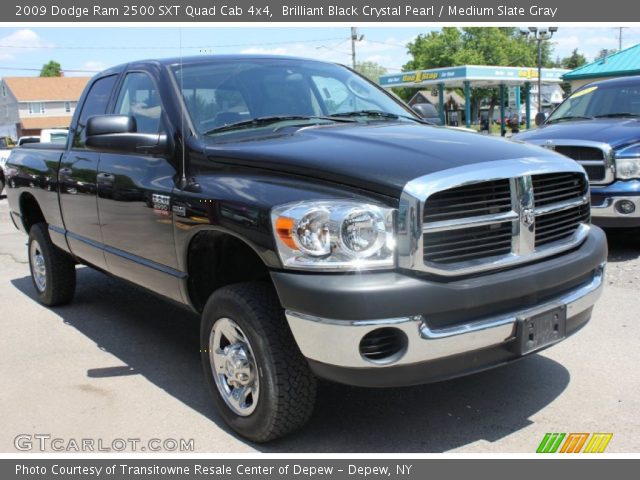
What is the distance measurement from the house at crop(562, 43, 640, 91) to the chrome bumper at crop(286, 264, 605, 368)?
27.2m

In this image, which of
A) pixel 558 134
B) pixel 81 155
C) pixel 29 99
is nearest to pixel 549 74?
pixel 558 134

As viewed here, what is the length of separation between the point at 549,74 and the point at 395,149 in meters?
44.1

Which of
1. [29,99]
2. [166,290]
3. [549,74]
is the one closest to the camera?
[166,290]

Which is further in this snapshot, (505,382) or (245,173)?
(505,382)

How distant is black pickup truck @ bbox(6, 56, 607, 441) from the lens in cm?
287

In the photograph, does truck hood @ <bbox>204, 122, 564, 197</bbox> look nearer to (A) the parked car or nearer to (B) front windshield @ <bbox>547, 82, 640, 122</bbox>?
(A) the parked car

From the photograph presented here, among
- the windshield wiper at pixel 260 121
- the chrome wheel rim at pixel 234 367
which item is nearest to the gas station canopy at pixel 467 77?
the windshield wiper at pixel 260 121

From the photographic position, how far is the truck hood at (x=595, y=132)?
6.88 meters

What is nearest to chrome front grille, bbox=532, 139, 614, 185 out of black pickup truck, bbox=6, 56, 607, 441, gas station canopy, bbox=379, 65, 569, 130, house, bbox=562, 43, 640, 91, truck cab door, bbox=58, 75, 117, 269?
black pickup truck, bbox=6, 56, 607, 441

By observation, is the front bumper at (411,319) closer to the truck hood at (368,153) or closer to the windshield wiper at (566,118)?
the truck hood at (368,153)

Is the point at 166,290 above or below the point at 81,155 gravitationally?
below

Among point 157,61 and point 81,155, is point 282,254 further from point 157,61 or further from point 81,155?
point 81,155

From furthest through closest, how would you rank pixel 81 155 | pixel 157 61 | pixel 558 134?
pixel 558 134 → pixel 81 155 → pixel 157 61
